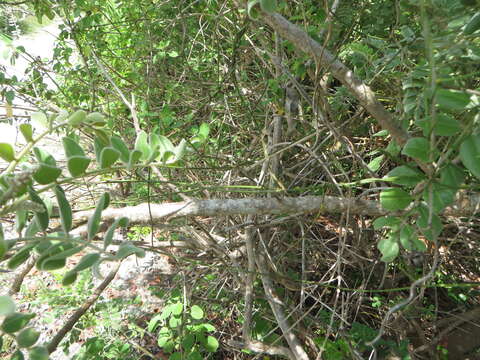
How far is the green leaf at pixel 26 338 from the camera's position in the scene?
0.52 m

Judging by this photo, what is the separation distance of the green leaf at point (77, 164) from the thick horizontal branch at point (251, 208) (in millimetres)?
335

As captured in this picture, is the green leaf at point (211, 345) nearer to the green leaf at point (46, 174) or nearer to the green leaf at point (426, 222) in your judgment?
the green leaf at point (426, 222)

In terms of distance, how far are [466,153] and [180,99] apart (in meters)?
1.52

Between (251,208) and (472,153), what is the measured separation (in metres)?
0.47

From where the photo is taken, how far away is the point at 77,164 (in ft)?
1.72

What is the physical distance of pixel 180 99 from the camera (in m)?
1.90

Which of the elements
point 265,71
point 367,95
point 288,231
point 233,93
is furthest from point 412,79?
point 233,93

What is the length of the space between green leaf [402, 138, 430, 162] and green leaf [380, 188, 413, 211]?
125mm

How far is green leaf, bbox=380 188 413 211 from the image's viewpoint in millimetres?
716

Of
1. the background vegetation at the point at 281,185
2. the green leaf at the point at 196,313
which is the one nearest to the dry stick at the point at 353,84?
the background vegetation at the point at 281,185

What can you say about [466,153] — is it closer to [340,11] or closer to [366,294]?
[340,11]

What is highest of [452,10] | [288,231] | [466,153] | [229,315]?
[452,10]

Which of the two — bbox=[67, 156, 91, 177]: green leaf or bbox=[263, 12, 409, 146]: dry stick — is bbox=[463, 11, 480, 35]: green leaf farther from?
bbox=[67, 156, 91, 177]: green leaf

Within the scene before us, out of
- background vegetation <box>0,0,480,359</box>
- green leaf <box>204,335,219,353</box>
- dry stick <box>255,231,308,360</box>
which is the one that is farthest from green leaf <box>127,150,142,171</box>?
green leaf <box>204,335,219,353</box>
